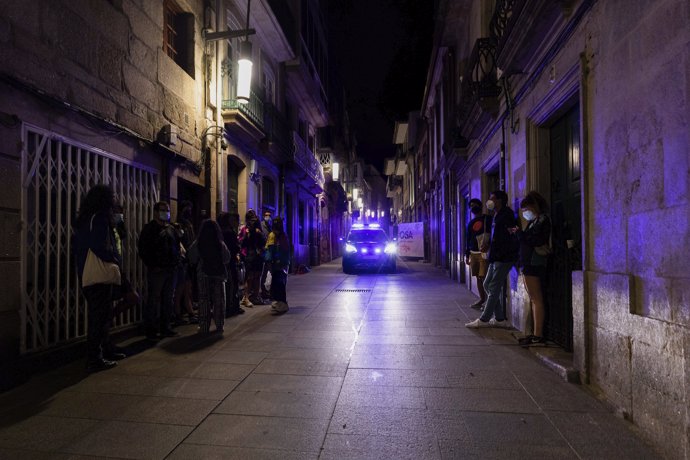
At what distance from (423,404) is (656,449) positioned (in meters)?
1.54

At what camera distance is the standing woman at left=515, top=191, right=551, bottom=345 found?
4996 mm

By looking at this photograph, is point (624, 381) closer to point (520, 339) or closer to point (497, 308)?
point (520, 339)

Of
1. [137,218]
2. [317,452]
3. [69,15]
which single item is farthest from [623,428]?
[69,15]

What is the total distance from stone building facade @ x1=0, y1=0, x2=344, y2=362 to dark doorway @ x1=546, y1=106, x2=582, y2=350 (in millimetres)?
5533

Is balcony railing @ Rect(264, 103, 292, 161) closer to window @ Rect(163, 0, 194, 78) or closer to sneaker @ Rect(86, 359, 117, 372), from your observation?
window @ Rect(163, 0, 194, 78)

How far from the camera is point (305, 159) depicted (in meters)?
17.5

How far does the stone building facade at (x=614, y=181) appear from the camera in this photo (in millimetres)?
2689

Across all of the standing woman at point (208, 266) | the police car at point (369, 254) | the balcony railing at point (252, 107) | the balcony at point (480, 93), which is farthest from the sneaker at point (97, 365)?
the police car at point (369, 254)

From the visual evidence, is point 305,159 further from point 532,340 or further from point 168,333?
point 532,340

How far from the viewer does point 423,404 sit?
353 cm

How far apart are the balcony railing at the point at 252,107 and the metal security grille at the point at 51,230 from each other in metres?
4.34

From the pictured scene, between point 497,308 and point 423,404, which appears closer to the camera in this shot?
point 423,404

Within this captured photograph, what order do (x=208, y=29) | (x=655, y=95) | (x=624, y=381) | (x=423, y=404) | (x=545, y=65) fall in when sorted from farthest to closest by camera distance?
(x=208, y=29)
(x=545, y=65)
(x=423, y=404)
(x=624, y=381)
(x=655, y=95)

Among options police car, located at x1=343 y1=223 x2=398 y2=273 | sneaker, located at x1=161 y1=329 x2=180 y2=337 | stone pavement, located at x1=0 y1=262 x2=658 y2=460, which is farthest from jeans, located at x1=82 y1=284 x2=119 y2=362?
police car, located at x1=343 y1=223 x2=398 y2=273
